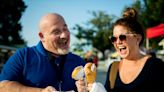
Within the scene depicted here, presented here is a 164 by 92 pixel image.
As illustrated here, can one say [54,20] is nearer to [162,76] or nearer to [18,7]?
[162,76]

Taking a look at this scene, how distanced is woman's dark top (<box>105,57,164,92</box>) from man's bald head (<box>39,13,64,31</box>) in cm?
88

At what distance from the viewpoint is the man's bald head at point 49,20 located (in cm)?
344

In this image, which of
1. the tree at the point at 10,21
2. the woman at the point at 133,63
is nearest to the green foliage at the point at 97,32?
the tree at the point at 10,21

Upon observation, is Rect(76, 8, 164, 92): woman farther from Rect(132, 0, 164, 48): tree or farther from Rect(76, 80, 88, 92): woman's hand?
Rect(132, 0, 164, 48): tree

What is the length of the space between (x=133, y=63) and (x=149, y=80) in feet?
1.04

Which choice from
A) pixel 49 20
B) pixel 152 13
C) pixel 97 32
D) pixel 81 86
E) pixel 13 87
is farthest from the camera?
pixel 97 32

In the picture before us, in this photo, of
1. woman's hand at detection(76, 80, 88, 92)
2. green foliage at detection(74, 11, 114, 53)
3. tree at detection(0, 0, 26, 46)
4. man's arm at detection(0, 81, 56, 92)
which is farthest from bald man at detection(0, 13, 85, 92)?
green foliage at detection(74, 11, 114, 53)

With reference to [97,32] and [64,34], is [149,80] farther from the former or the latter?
[97,32]

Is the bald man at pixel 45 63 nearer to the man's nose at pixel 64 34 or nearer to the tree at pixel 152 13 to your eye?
the man's nose at pixel 64 34

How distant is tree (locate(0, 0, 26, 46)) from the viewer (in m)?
35.0

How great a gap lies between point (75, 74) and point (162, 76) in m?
0.97

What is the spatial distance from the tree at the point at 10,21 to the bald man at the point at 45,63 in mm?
30690

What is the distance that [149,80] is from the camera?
11.7ft

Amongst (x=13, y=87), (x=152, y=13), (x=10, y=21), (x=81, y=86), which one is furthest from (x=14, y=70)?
(x=10, y=21)
